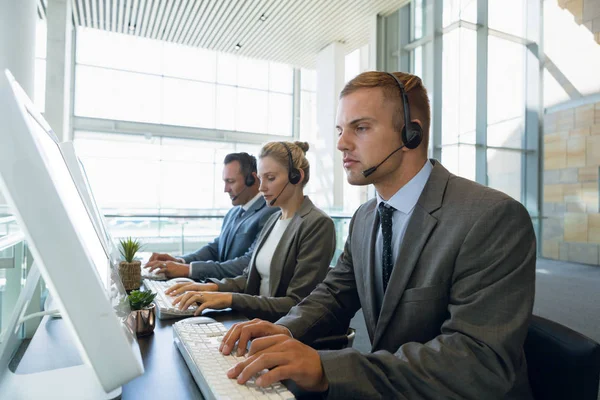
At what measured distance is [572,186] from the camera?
5777 millimetres

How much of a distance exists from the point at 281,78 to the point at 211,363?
13505 millimetres

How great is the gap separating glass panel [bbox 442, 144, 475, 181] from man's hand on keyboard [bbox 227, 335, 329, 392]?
596cm

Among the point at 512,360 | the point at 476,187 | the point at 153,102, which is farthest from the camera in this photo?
the point at 153,102

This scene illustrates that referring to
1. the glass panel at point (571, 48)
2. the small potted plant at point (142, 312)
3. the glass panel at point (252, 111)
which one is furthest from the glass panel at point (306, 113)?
the small potted plant at point (142, 312)

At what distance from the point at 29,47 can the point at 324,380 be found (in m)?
5.61

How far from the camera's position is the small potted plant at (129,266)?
1612 mm

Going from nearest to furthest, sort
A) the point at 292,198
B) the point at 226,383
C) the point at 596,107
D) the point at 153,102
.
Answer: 1. the point at 226,383
2. the point at 292,198
3. the point at 596,107
4. the point at 153,102

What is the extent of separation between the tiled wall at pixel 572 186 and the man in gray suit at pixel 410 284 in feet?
17.7

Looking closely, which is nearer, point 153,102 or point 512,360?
point 512,360

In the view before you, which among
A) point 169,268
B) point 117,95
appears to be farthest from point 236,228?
point 117,95

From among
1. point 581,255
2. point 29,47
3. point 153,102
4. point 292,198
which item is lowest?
point 581,255

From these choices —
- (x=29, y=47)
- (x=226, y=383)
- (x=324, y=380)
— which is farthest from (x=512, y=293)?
(x=29, y=47)

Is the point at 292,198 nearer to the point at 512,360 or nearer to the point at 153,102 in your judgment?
the point at 512,360

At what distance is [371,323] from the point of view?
119 centimetres
